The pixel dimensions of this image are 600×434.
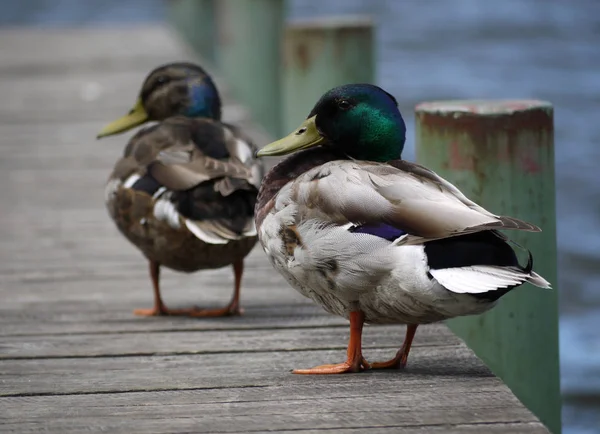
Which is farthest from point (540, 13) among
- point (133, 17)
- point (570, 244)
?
point (570, 244)

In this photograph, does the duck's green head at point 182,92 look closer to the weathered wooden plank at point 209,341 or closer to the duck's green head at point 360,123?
the weathered wooden plank at point 209,341

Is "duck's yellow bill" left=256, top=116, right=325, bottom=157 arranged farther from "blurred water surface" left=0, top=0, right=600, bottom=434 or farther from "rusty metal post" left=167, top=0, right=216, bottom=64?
"rusty metal post" left=167, top=0, right=216, bottom=64

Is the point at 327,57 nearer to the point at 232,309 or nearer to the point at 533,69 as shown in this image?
the point at 232,309

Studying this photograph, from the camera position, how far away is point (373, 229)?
2996 millimetres

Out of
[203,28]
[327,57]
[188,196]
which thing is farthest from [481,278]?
[203,28]

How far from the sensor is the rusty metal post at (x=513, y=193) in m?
3.74

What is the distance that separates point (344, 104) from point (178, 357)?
88 cm

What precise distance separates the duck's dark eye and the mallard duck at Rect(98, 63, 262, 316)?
0.68 meters

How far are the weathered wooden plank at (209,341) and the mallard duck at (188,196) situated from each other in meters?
0.30

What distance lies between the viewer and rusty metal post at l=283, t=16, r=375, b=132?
22.1ft

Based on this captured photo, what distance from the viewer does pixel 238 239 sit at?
3881 mm

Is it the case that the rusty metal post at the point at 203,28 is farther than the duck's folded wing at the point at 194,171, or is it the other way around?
the rusty metal post at the point at 203,28

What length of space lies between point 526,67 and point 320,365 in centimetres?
1163

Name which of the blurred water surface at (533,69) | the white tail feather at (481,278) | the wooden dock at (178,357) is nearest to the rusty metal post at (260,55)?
the blurred water surface at (533,69)
